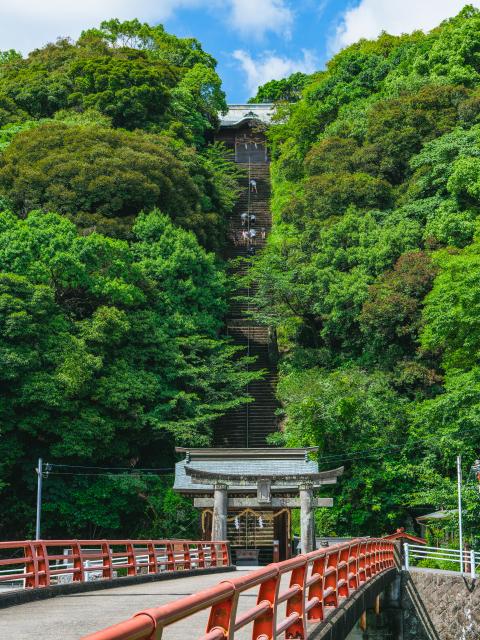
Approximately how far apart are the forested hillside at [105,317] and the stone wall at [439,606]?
12.4m

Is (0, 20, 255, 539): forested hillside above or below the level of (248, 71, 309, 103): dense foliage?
below

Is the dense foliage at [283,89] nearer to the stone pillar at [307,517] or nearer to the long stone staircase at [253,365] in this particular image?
the long stone staircase at [253,365]

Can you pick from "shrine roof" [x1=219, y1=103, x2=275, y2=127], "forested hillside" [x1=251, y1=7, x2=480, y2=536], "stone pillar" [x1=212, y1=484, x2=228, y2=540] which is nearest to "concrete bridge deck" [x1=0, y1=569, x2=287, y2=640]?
"stone pillar" [x1=212, y1=484, x2=228, y2=540]

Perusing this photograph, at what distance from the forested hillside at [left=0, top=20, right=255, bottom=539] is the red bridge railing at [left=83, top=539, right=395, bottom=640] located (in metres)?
21.0

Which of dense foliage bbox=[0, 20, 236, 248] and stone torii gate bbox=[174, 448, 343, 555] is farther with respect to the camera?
dense foliage bbox=[0, 20, 236, 248]

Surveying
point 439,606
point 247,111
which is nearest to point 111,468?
point 439,606

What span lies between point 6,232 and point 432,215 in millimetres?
19398

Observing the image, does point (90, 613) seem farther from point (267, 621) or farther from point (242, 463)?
point (242, 463)

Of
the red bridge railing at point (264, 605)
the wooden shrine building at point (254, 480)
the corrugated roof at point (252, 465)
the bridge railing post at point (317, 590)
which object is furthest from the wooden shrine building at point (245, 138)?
the bridge railing post at point (317, 590)

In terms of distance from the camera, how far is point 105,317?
36.4 metres

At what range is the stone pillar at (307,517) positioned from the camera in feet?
83.8

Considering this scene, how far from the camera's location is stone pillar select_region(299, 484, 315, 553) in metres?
25.5

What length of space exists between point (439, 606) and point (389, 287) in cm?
1805

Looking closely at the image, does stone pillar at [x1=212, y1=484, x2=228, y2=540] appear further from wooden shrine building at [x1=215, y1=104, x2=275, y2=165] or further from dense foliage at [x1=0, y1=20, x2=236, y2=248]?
wooden shrine building at [x1=215, y1=104, x2=275, y2=165]
